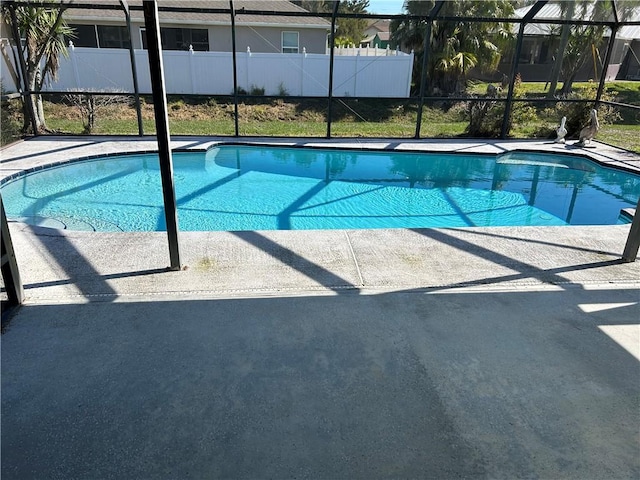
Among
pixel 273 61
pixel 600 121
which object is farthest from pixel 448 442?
pixel 273 61

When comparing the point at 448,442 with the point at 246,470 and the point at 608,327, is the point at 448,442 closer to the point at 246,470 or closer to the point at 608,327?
the point at 246,470

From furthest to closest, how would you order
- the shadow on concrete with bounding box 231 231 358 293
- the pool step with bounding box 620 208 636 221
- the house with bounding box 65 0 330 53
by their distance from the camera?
1. the house with bounding box 65 0 330 53
2. the pool step with bounding box 620 208 636 221
3. the shadow on concrete with bounding box 231 231 358 293

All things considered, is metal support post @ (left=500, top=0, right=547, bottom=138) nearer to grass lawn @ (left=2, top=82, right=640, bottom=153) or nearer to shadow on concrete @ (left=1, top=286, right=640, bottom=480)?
grass lawn @ (left=2, top=82, right=640, bottom=153)

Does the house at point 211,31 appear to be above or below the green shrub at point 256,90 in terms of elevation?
above

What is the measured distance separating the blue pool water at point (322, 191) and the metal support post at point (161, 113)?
2457 mm

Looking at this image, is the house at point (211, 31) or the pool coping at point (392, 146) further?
the house at point (211, 31)

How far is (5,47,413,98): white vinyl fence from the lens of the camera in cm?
1371

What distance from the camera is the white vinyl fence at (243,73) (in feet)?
45.0

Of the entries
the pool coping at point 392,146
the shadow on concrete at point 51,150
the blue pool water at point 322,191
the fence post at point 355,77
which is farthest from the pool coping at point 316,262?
the fence post at point 355,77

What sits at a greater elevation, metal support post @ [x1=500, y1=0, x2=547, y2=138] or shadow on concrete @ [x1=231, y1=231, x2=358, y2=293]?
metal support post @ [x1=500, y1=0, x2=547, y2=138]

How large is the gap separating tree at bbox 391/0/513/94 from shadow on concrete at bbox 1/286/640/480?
13669 mm

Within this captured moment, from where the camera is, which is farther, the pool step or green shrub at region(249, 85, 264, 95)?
green shrub at region(249, 85, 264, 95)

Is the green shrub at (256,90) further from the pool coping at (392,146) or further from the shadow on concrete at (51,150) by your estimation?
the shadow on concrete at (51,150)

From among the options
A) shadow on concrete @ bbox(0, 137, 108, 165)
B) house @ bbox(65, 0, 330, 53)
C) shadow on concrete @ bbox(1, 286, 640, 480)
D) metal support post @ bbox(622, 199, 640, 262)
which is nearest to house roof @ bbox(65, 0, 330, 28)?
house @ bbox(65, 0, 330, 53)
